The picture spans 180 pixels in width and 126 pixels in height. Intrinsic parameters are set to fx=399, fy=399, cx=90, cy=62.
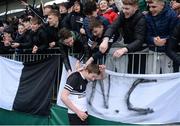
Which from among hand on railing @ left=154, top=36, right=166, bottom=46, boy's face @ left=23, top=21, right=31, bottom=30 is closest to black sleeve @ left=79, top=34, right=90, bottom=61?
hand on railing @ left=154, top=36, right=166, bottom=46

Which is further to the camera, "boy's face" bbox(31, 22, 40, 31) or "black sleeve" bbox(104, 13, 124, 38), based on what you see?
"boy's face" bbox(31, 22, 40, 31)

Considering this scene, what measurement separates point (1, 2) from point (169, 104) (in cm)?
1800

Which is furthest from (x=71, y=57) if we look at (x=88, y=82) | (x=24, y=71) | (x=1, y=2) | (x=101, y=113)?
Result: (x=1, y=2)

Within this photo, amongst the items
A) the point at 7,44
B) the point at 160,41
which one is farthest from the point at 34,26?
the point at 160,41

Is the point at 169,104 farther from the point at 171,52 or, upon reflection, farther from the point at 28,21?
the point at 28,21

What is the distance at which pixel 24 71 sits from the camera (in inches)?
351

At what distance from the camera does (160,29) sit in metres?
5.96

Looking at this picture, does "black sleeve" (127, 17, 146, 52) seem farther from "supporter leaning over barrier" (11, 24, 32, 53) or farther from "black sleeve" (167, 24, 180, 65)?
"supporter leaning over barrier" (11, 24, 32, 53)

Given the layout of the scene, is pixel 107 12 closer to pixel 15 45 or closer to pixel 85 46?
pixel 85 46

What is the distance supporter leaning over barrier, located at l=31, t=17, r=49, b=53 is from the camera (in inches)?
330

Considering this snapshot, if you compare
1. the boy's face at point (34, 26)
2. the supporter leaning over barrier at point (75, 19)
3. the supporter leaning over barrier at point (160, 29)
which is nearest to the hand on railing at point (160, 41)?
the supporter leaning over barrier at point (160, 29)

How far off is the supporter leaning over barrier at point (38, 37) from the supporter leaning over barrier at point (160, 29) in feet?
9.44

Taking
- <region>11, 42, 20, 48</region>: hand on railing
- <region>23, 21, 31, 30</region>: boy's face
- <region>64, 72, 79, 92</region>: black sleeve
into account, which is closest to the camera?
<region>64, 72, 79, 92</region>: black sleeve

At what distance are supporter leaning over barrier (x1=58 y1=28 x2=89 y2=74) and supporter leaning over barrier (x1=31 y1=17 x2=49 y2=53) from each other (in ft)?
3.30
